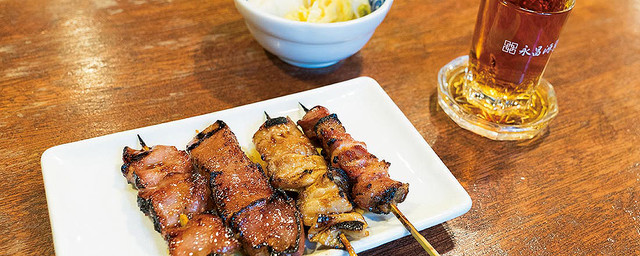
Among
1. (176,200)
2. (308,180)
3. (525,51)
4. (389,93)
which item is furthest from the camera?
(389,93)

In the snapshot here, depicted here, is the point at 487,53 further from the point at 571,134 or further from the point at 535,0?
the point at 571,134

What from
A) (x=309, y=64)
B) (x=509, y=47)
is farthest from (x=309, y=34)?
(x=509, y=47)

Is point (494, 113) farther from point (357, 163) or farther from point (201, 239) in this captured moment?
point (201, 239)

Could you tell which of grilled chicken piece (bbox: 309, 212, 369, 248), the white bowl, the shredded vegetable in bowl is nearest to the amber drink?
the white bowl

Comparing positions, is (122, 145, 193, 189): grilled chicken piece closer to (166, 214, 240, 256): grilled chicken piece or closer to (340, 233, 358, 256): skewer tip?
(166, 214, 240, 256): grilled chicken piece

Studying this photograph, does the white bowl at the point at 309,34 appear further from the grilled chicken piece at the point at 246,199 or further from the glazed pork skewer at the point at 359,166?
the grilled chicken piece at the point at 246,199

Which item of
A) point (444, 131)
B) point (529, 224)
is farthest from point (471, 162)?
point (529, 224)
